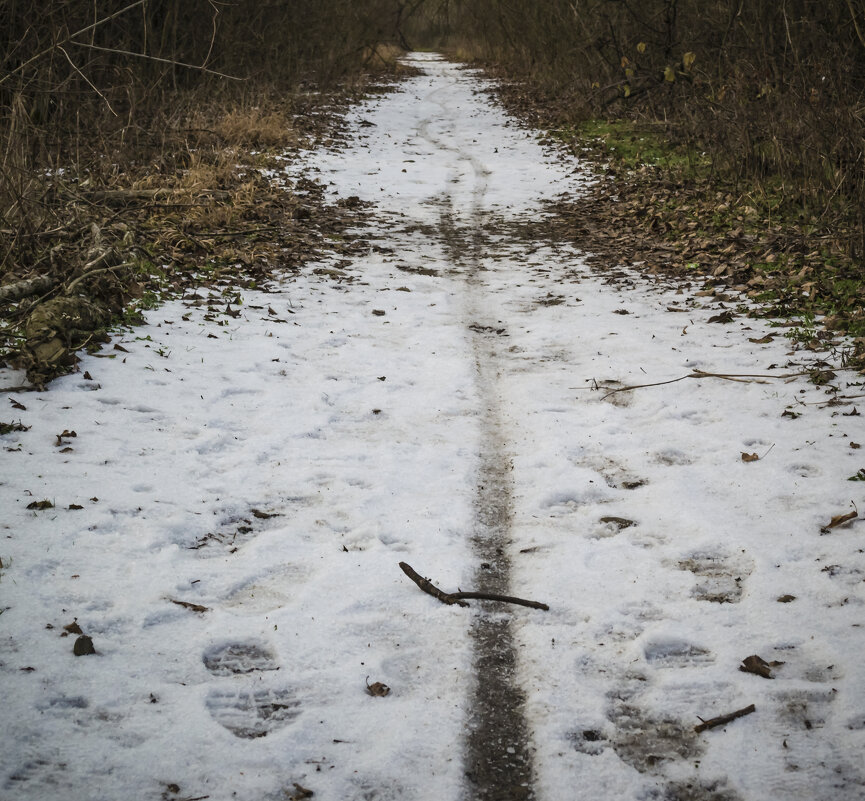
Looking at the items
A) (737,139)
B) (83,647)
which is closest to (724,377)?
(83,647)

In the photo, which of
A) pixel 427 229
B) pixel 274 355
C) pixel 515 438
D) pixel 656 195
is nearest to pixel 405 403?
pixel 515 438

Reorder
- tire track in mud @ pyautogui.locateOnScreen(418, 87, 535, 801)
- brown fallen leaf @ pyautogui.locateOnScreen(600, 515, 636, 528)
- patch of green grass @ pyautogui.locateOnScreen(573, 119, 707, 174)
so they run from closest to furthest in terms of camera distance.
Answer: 1. tire track in mud @ pyautogui.locateOnScreen(418, 87, 535, 801)
2. brown fallen leaf @ pyautogui.locateOnScreen(600, 515, 636, 528)
3. patch of green grass @ pyautogui.locateOnScreen(573, 119, 707, 174)

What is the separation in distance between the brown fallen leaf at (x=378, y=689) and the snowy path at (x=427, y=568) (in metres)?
0.04

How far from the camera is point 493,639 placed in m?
3.00

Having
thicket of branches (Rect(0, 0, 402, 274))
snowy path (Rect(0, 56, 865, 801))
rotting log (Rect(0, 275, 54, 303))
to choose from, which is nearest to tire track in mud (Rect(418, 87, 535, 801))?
snowy path (Rect(0, 56, 865, 801))

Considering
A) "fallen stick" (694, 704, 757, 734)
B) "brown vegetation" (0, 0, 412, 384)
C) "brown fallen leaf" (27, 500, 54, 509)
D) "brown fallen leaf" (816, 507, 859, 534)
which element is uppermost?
"brown vegetation" (0, 0, 412, 384)

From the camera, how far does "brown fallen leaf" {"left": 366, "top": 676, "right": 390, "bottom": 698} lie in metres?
2.71

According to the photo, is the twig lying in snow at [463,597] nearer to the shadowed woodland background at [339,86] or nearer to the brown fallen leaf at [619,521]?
the brown fallen leaf at [619,521]

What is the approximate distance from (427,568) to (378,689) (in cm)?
77

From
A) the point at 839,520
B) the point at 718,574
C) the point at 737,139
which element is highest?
the point at 737,139

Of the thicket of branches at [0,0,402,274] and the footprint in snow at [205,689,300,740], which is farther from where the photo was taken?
the thicket of branches at [0,0,402,274]

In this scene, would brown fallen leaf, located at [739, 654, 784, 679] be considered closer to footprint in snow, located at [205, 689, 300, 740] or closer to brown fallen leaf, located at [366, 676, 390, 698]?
brown fallen leaf, located at [366, 676, 390, 698]

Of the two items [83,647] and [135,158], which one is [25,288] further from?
[135,158]

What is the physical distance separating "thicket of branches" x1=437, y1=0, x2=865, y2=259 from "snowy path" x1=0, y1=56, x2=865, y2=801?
278 cm
